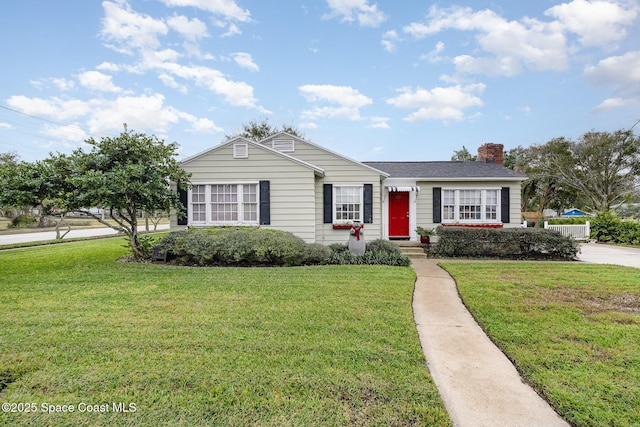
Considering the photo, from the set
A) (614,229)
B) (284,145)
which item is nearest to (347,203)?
(284,145)

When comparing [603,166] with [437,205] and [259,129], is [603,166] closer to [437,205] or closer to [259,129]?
[437,205]

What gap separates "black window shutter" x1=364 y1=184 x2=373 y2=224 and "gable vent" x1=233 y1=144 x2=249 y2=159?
4.37m

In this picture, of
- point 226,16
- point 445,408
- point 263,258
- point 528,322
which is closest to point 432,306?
point 528,322

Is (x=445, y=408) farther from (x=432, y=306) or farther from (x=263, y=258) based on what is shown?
(x=263, y=258)

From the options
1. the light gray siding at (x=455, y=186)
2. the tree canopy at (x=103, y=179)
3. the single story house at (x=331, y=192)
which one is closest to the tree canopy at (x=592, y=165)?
the single story house at (x=331, y=192)

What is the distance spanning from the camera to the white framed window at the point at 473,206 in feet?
42.1

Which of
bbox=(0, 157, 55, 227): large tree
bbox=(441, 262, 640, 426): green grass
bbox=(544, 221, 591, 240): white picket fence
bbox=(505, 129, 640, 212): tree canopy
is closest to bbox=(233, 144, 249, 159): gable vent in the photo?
bbox=(0, 157, 55, 227): large tree

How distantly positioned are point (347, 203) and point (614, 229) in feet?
49.3

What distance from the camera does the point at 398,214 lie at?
13.2 meters

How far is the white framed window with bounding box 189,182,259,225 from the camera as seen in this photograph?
1085cm

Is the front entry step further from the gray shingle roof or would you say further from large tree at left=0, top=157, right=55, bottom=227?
large tree at left=0, top=157, right=55, bottom=227

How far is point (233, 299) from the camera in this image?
17.8ft

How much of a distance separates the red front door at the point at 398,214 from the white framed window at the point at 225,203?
220 inches

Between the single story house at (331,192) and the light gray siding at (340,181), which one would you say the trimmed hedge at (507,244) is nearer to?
the single story house at (331,192)
